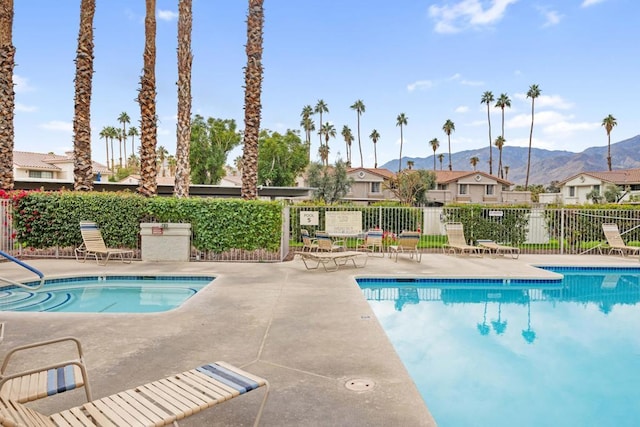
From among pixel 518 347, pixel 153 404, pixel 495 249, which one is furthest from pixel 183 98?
pixel 153 404

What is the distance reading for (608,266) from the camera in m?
12.6

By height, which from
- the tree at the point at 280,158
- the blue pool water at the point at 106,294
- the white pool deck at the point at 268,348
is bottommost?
the blue pool water at the point at 106,294

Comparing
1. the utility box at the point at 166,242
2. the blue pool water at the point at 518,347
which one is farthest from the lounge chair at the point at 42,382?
the utility box at the point at 166,242

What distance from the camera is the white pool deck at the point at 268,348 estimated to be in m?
3.48

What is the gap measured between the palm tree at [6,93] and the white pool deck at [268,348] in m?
5.96

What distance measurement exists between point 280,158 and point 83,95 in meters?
30.8

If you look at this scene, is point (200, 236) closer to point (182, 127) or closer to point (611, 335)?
point (182, 127)

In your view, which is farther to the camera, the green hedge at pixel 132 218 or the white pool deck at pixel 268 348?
the green hedge at pixel 132 218

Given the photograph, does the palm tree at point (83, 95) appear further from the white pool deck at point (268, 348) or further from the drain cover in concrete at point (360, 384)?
the drain cover in concrete at point (360, 384)

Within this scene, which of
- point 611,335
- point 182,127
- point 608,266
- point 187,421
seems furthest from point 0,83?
point 608,266

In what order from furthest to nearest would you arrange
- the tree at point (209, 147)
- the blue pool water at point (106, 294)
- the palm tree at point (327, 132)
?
1. the palm tree at point (327, 132)
2. the tree at point (209, 147)
3. the blue pool water at point (106, 294)

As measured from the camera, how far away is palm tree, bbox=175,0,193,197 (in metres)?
14.0

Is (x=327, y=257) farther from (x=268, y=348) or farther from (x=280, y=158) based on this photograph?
(x=280, y=158)

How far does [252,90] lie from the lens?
13.8 meters
